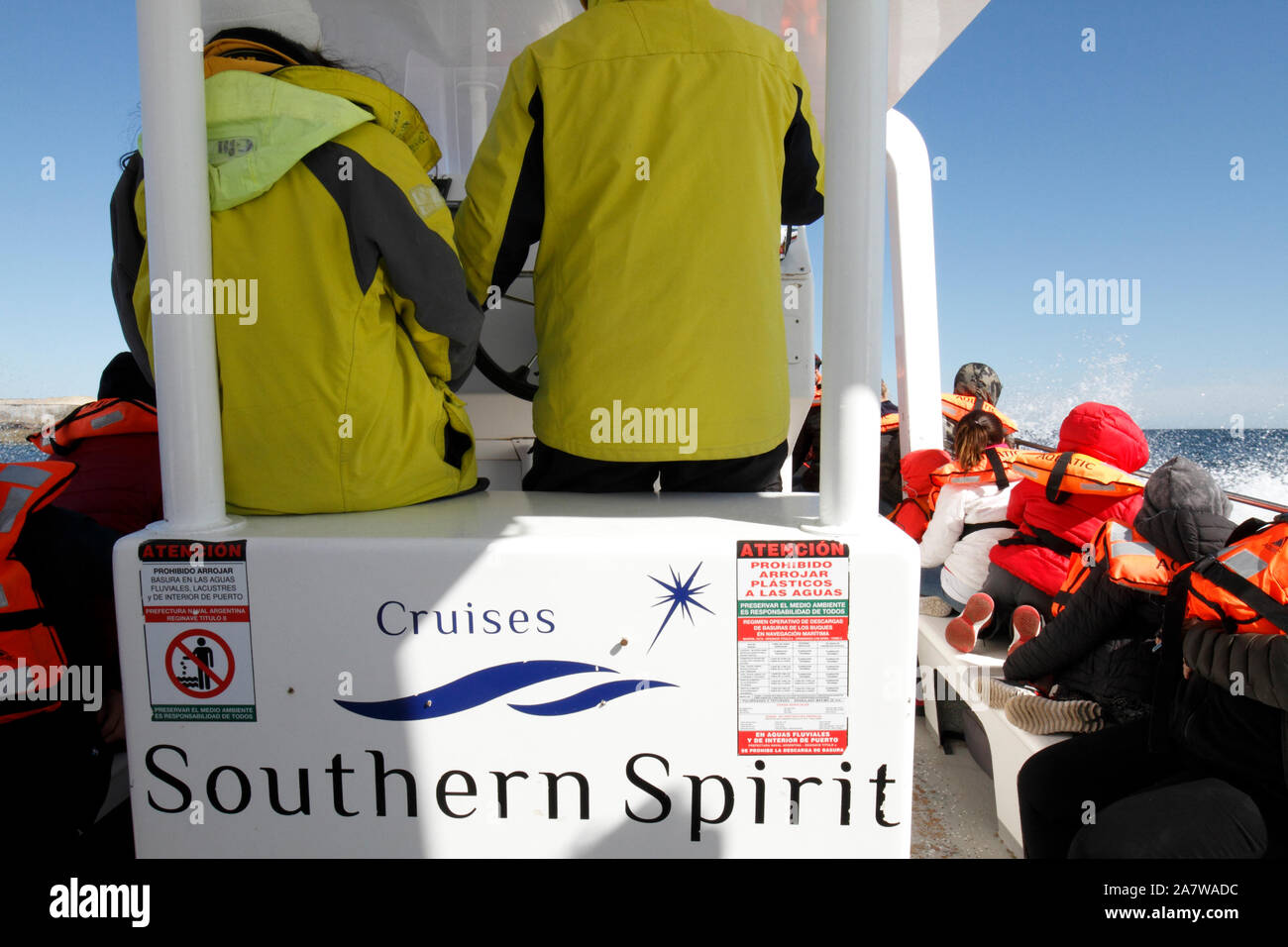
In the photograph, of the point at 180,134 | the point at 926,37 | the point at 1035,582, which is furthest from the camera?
the point at 1035,582

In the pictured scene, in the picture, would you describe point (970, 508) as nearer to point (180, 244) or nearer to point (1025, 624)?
point (1025, 624)

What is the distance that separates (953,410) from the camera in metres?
5.00

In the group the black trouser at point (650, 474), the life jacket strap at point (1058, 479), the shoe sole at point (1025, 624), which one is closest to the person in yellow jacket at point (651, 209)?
the black trouser at point (650, 474)

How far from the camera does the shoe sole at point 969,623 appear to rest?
10.8 feet

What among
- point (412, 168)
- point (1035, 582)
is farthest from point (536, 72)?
point (1035, 582)

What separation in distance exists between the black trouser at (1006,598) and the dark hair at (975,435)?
56cm

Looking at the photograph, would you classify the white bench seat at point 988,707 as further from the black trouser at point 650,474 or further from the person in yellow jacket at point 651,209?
Result: the person in yellow jacket at point 651,209

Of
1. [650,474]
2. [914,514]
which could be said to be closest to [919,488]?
[914,514]

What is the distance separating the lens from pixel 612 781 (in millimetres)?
1336

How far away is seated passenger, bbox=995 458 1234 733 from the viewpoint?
2.41m

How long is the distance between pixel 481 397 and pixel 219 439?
102 centimetres

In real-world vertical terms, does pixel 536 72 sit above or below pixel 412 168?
above

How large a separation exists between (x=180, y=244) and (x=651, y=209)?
32.0 inches
